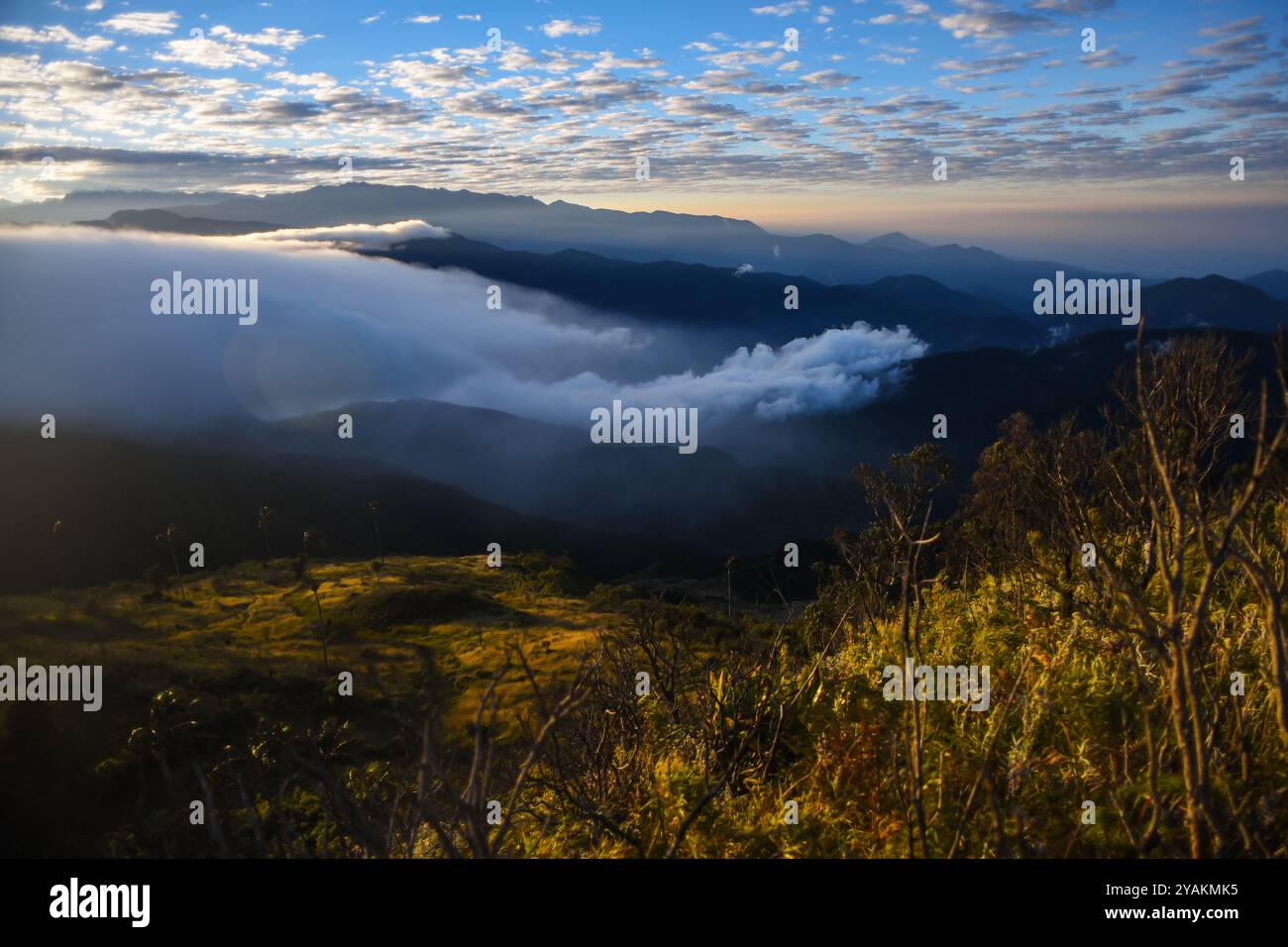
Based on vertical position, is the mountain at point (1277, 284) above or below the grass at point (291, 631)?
above

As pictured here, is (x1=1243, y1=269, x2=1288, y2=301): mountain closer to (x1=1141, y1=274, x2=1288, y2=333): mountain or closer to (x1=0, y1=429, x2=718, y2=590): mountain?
(x1=0, y1=429, x2=718, y2=590): mountain

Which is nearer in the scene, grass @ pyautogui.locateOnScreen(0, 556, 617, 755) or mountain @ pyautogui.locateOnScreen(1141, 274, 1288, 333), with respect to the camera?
grass @ pyautogui.locateOnScreen(0, 556, 617, 755)

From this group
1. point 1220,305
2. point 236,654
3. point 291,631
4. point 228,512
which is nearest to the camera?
point 236,654

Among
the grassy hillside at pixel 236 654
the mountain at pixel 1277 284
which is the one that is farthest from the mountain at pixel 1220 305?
the grassy hillside at pixel 236 654

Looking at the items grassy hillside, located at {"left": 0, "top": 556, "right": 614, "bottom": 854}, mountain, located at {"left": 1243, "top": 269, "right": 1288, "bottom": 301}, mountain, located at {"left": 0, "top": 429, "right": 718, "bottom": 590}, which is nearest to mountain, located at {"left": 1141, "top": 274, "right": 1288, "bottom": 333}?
mountain, located at {"left": 1243, "top": 269, "right": 1288, "bottom": 301}

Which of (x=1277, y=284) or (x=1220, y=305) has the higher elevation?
(x=1220, y=305)

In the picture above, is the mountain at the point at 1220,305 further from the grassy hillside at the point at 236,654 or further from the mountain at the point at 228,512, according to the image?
the grassy hillside at the point at 236,654

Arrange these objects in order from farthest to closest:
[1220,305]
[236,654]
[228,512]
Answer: [1220,305]
[228,512]
[236,654]

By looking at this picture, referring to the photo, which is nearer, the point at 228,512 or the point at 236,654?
the point at 236,654

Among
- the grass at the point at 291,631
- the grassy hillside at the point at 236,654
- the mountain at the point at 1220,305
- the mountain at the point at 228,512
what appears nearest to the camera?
the grassy hillside at the point at 236,654

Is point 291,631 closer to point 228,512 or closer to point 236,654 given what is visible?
point 236,654

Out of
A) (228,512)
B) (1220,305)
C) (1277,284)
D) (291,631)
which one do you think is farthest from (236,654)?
(1220,305)

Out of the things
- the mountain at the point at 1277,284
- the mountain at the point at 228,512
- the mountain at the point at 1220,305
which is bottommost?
the mountain at the point at 228,512
